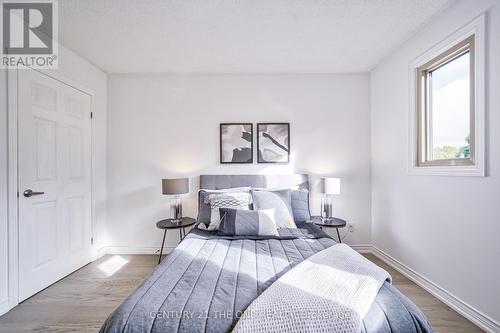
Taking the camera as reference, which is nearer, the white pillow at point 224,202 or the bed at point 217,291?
the bed at point 217,291

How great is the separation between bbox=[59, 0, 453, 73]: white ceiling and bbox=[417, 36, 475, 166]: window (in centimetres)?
46

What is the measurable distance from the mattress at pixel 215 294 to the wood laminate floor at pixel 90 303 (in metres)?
0.97

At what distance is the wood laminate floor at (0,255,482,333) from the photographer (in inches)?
71.1

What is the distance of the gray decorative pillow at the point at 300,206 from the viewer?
276cm

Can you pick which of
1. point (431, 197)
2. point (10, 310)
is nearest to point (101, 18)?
point (10, 310)

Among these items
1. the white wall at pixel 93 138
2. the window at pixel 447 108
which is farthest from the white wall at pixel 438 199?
the white wall at pixel 93 138

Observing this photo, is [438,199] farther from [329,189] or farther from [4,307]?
[4,307]

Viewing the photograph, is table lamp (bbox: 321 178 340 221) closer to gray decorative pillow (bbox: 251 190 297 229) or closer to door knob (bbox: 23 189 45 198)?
gray decorative pillow (bbox: 251 190 297 229)

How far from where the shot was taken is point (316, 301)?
1.09 metres

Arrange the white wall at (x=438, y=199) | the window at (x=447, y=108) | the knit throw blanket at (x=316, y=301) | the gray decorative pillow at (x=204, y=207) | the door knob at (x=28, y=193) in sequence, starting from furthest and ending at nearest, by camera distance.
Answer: the gray decorative pillow at (x=204, y=207) < the door knob at (x=28, y=193) < the window at (x=447, y=108) < the white wall at (x=438, y=199) < the knit throw blanket at (x=316, y=301)

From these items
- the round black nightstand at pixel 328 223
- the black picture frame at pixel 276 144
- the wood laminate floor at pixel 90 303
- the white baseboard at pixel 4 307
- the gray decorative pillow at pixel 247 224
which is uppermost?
the black picture frame at pixel 276 144

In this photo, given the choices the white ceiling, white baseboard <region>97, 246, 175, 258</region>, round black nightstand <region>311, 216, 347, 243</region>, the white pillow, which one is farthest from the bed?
the white ceiling

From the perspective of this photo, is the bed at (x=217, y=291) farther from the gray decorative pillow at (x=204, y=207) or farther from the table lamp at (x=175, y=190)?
the table lamp at (x=175, y=190)

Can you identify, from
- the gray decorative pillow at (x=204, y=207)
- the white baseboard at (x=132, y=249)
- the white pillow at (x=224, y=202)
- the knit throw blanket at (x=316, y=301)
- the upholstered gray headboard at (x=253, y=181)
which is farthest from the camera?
the white baseboard at (x=132, y=249)
